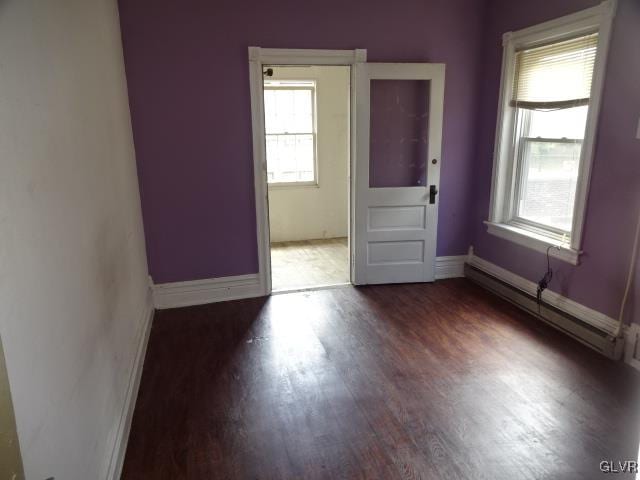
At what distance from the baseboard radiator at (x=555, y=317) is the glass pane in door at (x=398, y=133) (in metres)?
1.11

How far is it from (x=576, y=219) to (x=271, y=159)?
4064 millimetres

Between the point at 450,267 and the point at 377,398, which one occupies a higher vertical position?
the point at 450,267

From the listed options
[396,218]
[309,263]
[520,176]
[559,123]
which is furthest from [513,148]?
[309,263]

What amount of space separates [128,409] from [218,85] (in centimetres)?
255

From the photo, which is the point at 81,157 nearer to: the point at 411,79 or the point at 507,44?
the point at 411,79

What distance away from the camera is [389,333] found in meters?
3.37

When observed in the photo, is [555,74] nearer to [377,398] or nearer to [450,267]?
[450,267]

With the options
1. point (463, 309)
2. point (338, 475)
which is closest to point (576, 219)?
point (463, 309)

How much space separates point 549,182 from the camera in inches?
140

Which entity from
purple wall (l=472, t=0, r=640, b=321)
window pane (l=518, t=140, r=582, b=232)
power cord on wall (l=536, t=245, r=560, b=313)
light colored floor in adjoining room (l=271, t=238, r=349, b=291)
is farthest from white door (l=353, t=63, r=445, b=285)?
power cord on wall (l=536, t=245, r=560, b=313)

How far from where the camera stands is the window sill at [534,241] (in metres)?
3.25

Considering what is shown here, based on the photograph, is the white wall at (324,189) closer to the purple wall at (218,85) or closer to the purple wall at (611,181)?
the purple wall at (218,85)

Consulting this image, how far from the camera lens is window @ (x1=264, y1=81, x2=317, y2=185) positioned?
6062 millimetres

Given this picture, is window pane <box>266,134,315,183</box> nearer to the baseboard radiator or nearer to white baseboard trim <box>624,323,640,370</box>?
the baseboard radiator
